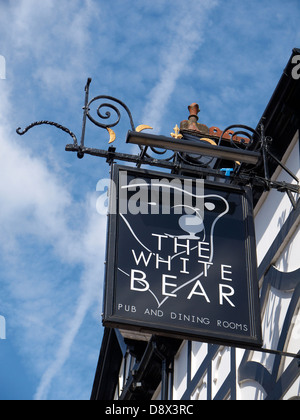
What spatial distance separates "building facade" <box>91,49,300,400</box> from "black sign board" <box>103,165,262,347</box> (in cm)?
28

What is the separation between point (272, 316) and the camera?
33.2 feet

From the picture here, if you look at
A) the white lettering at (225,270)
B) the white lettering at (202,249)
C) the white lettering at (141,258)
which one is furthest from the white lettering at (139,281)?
the white lettering at (225,270)

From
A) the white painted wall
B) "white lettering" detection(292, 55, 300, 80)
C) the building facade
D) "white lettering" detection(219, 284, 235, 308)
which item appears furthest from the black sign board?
"white lettering" detection(292, 55, 300, 80)

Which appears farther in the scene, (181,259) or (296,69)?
(296,69)

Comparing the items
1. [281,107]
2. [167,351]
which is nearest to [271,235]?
[281,107]

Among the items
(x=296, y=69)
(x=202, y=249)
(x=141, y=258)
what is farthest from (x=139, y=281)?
(x=296, y=69)

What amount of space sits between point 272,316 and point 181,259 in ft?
6.57

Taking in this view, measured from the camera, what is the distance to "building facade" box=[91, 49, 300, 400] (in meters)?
9.48

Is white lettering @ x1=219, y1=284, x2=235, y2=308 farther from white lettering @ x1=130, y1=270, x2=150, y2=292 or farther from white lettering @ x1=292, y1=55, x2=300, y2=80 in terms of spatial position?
white lettering @ x1=292, y1=55, x2=300, y2=80

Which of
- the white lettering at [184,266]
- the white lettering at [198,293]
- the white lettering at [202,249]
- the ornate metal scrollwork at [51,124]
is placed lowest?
the white lettering at [198,293]

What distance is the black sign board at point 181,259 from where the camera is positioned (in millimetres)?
8180

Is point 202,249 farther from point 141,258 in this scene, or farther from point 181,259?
point 141,258

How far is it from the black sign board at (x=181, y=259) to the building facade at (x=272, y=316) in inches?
11.2

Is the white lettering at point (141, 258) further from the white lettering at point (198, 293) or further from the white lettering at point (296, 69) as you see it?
the white lettering at point (296, 69)
